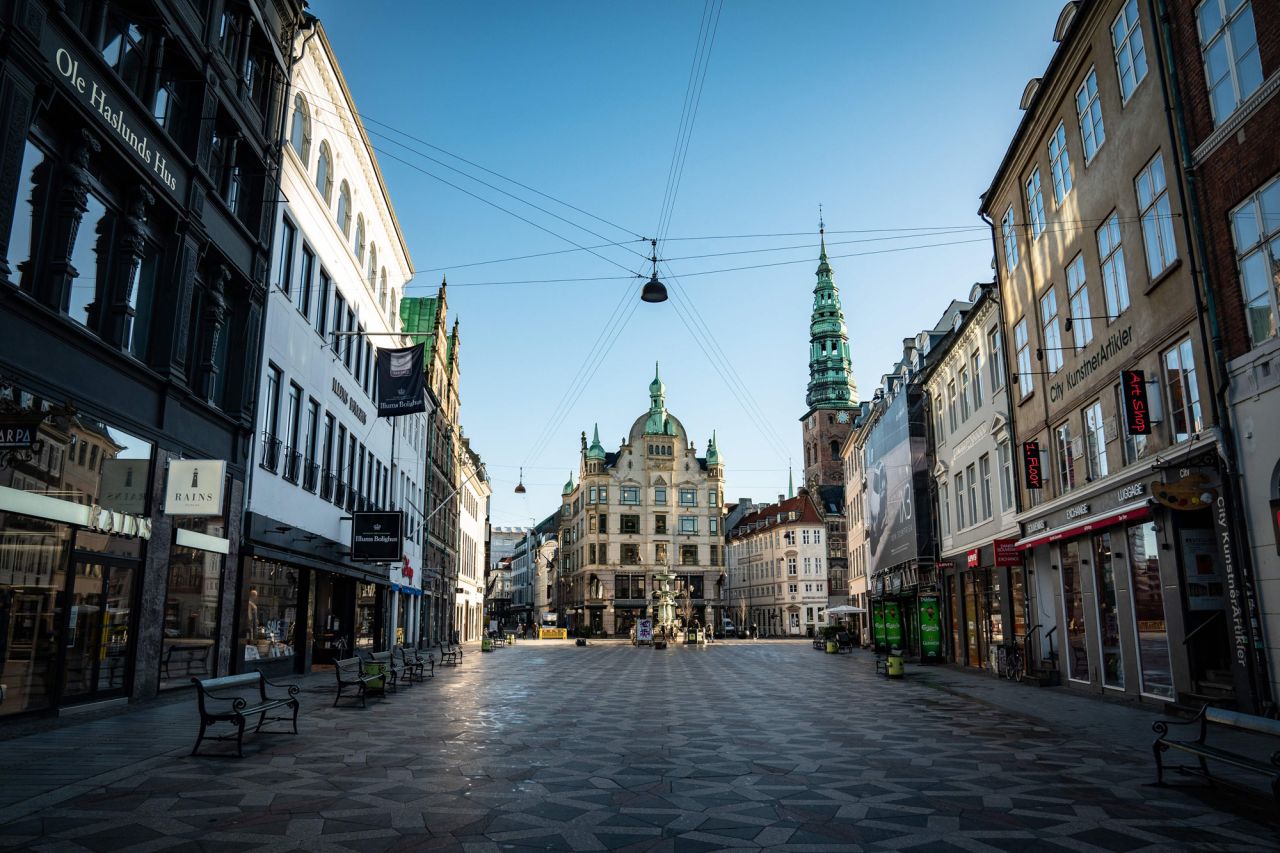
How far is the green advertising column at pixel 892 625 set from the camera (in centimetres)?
4034

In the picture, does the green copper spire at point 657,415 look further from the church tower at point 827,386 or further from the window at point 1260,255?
the window at point 1260,255

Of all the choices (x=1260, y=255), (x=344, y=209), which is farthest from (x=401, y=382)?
(x=1260, y=255)

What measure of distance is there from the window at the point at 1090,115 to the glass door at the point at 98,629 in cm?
2131

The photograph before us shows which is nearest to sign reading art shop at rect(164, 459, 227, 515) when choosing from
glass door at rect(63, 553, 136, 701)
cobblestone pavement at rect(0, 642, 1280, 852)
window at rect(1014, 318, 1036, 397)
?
glass door at rect(63, 553, 136, 701)

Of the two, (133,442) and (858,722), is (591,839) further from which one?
(133,442)

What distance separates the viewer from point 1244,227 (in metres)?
13.9

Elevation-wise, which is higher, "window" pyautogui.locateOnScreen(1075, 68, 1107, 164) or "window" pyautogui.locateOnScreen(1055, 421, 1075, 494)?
"window" pyautogui.locateOnScreen(1075, 68, 1107, 164)

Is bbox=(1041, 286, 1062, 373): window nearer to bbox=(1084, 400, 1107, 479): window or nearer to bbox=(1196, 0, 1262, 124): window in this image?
bbox=(1084, 400, 1107, 479): window

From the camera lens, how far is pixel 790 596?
97812 mm

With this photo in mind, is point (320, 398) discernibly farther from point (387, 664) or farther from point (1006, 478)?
point (1006, 478)

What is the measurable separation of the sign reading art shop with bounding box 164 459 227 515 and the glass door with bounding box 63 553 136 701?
1.45 metres

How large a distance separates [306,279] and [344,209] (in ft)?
17.8

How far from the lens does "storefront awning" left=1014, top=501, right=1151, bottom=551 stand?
1694cm

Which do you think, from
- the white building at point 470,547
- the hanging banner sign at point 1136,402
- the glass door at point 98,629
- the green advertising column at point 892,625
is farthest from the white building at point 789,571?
the glass door at point 98,629
